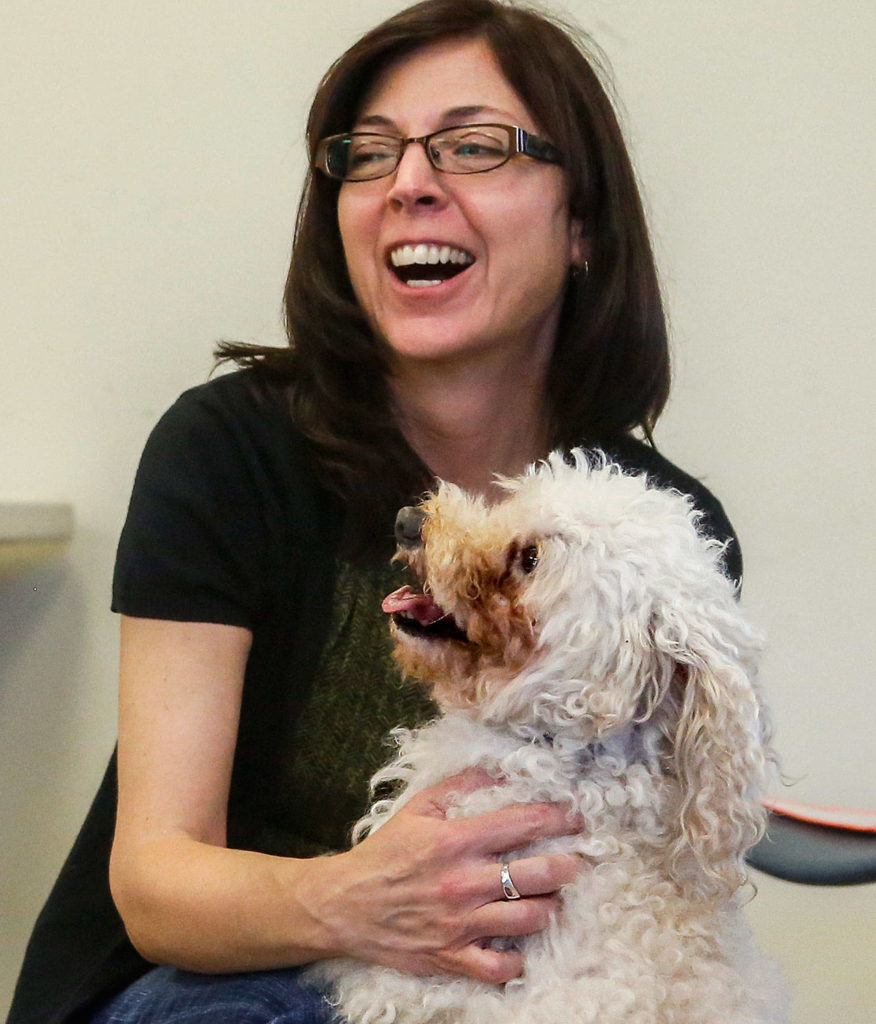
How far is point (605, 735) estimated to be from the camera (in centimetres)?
95

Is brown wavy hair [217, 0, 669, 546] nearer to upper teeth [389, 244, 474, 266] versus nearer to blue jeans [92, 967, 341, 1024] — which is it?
upper teeth [389, 244, 474, 266]

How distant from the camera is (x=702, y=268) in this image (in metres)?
1.82

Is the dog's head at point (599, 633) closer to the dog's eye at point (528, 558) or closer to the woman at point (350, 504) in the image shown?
the dog's eye at point (528, 558)

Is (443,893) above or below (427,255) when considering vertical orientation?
below

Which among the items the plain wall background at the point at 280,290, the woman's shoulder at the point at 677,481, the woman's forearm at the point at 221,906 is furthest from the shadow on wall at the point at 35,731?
the woman's shoulder at the point at 677,481

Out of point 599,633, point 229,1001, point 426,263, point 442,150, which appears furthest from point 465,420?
point 229,1001

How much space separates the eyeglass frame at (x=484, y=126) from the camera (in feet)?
4.08

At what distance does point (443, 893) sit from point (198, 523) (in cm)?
46

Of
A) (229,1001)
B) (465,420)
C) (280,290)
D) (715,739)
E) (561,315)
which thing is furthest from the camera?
(280,290)

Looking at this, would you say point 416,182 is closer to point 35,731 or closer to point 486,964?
point 486,964

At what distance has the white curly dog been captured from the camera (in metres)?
0.90

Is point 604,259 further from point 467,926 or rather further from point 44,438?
point 44,438

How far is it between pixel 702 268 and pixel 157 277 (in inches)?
34.5

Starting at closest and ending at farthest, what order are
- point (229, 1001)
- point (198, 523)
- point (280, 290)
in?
point (229, 1001) < point (198, 523) < point (280, 290)
